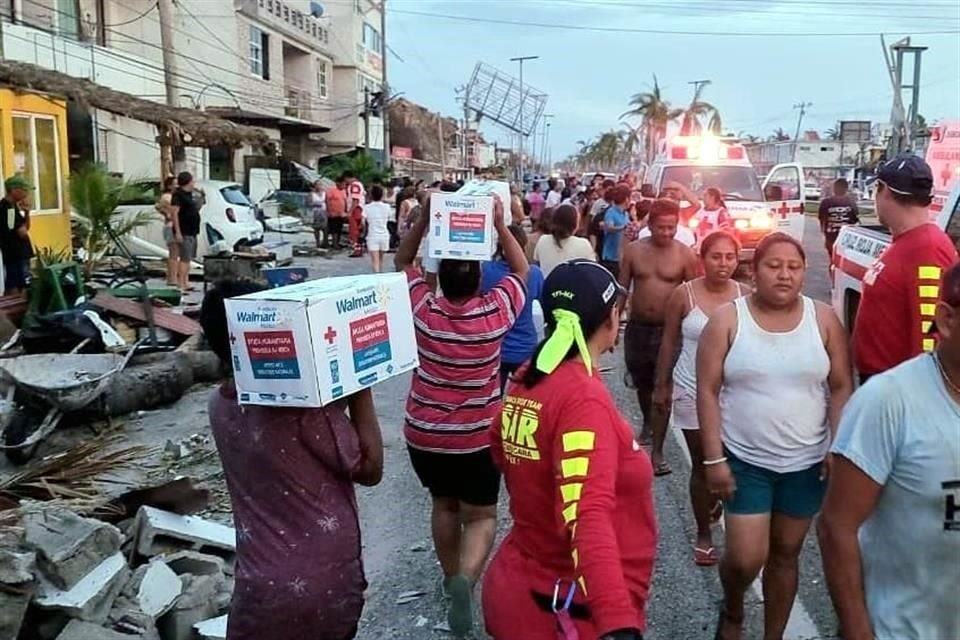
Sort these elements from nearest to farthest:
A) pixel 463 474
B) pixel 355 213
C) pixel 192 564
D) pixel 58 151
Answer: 1. pixel 463 474
2. pixel 192 564
3. pixel 58 151
4. pixel 355 213

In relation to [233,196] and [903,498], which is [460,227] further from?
[233,196]

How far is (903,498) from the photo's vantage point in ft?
7.15

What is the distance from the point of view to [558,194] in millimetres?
21953

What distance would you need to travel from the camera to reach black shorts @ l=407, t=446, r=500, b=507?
425cm

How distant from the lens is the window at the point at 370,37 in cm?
5347

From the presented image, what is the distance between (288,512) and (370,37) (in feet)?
179

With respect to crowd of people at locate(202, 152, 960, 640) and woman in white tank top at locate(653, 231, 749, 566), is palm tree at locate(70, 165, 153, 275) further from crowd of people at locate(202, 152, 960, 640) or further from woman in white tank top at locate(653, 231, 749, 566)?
woman in white tank top at locate(653, 231, 749, 566)

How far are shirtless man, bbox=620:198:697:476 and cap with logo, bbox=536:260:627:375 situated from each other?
3.70 m

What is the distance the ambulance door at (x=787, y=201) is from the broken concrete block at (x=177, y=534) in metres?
12.5

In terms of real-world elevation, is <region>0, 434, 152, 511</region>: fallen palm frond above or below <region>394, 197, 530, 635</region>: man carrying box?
below

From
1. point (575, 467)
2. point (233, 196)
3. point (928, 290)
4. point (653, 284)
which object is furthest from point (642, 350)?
point (233, 196)

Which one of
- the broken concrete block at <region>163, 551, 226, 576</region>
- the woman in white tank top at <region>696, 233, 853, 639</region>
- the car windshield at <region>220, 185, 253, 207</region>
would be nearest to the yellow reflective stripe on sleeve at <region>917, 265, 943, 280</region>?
the woman in white tank top at <region>696, 233, 853, 639</region>

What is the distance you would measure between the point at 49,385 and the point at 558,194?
15.6 metres

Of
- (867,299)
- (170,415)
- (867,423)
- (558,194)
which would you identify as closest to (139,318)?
(170,415)
